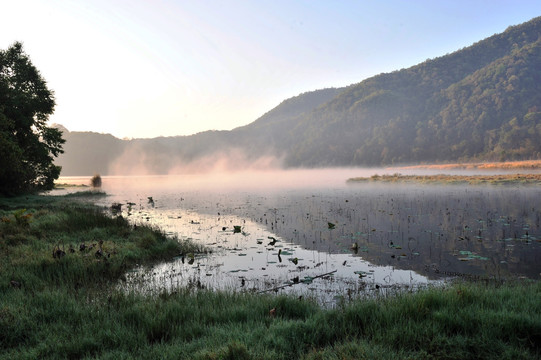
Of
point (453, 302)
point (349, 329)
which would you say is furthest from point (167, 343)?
point (453, 302)

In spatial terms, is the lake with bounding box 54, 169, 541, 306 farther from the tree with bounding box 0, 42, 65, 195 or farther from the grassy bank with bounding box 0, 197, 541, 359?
the tree with bounding box 0, 42, 65, 195

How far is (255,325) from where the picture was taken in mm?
6148

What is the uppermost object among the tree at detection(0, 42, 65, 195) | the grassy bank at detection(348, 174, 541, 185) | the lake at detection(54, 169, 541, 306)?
the tree at detection(0, 42, 65, 195)

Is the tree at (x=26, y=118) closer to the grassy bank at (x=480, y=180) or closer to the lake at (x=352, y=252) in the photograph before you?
the lake at (x=352, y=252)

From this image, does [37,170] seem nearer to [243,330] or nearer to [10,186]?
[10,186]

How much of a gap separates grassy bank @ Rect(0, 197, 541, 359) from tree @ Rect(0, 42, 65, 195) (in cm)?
3128

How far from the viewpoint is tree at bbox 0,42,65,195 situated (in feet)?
107

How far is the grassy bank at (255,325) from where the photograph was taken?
16.4 ft

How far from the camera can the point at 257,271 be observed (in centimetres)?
1230

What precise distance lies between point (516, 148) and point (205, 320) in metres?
185

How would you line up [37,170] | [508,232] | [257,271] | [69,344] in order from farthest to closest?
[37,170] → [508,232] → [257,271] → [69,344]

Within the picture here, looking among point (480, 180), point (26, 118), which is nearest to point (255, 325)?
point (26, 118)

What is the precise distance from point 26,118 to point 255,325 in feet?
127

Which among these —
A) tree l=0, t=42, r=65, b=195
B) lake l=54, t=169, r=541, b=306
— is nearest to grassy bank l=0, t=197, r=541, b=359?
lake l=54, t=169, r=541, b=306
